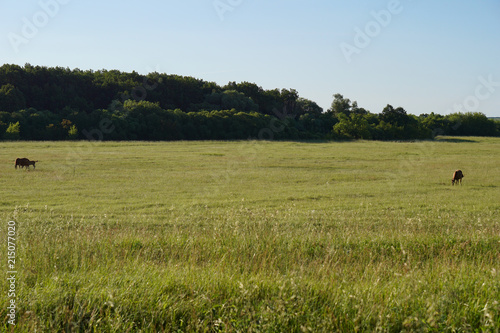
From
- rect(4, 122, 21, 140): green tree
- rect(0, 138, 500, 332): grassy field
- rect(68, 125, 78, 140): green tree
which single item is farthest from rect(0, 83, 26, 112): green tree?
rect(0, 138, 500, 332): grassy field

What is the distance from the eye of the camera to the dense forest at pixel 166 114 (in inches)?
3462

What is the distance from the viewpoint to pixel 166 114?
10156 cm

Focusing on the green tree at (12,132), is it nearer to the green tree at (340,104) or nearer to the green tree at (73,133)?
the green tree at (73,133)

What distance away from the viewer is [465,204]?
2038 centimetres

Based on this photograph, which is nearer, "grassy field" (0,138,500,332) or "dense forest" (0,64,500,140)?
"grassy field" (0,138,500,332)

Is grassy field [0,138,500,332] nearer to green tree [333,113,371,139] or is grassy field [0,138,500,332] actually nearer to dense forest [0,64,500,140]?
dense forest [0,64,500,140]

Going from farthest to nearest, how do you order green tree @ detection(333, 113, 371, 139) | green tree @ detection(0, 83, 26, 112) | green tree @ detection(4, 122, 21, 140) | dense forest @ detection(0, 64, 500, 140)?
green tree @ detection(333, 113, 371, 139)
green tree @ detection(0, 83, 26, 112)
dense forest @ detection(0, 64, 500, 140)
green tree @ detection(4, 122, 21, 140)

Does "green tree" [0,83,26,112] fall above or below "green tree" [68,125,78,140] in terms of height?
above

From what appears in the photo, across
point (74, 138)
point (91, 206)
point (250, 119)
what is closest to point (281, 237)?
point (91, 206)

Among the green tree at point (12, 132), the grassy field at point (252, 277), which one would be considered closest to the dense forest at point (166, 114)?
the green tree at point (12, 132)

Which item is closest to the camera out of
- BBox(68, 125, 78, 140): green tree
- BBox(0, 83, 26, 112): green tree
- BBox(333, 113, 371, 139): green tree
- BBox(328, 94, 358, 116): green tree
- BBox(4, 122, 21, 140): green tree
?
BBox(4, 122, 21, 140): green tree

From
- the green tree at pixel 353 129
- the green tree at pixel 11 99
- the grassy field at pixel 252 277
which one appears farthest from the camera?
the green tree at pixel 353 129

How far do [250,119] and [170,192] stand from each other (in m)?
83.5

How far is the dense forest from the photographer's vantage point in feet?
289
